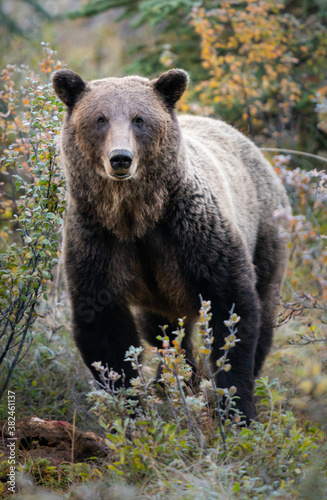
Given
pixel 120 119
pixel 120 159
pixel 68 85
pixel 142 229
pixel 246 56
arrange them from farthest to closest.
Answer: pixel 246 56 < pixel 68 85 < pixel 142 229 < pixel 120 119 < pixel 120 159

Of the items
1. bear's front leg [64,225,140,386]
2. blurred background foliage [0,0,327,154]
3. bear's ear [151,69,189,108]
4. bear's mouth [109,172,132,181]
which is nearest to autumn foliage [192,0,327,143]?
blurred background foliage [0,0,327,154]

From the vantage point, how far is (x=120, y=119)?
4598mm

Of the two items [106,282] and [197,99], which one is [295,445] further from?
[197,99]

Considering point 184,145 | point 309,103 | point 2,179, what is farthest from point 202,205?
point 2,179

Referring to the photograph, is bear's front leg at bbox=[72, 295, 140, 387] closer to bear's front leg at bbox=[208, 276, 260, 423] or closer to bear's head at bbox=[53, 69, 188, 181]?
bear's front leg at bbox=[208, 276, 260, 423]

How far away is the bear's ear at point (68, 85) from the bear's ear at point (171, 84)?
1.88 ft

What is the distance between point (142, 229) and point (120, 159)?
727 mm

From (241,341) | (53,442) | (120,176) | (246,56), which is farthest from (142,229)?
(246,56)

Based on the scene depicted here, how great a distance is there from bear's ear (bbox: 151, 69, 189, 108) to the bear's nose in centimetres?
92

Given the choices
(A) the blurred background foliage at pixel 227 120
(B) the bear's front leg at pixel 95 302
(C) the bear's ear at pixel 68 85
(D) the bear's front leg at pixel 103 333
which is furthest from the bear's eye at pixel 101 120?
(D) the bear's front leg at pixel 103 333

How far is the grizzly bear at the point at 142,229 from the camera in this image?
4.73 metres

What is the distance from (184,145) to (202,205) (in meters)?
0.49

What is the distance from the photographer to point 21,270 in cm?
484

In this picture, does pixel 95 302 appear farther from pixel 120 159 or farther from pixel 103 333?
pixel 120 159
